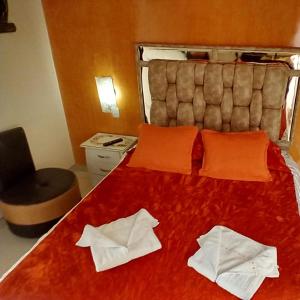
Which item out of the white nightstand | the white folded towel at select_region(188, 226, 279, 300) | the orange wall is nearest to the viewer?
the white folded towel at select_region(188, 226, 279, 300)

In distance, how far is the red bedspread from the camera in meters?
1.32

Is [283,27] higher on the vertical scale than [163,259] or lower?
higher

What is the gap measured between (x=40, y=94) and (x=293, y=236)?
2.63 metres

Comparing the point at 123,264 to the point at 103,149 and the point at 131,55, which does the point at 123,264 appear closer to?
the point at 103,149

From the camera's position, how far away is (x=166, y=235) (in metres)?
1.63

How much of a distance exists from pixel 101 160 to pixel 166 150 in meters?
0.89

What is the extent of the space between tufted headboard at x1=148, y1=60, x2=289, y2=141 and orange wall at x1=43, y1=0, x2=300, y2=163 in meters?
0.22

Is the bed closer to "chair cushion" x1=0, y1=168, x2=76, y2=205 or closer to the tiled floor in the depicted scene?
"chair cushion" x1=0, y1=168, x2=76, y2=205

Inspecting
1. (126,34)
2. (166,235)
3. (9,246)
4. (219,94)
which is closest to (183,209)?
Result: (166,235)

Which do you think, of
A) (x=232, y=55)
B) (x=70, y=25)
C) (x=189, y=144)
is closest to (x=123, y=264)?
(x=189, y=144)

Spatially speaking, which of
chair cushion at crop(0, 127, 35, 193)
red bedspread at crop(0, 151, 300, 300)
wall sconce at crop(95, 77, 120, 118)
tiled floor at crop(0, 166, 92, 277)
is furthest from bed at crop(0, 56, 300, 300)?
chair cushion at crop(0, 127, 35, 193)

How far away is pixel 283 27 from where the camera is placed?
2.20m

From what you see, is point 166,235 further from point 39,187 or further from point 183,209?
point 39,187

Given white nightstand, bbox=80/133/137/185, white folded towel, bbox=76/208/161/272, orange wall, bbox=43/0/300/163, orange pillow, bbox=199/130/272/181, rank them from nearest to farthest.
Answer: white folded towel, bbox=76/208/161/272, orange pillow, bbox=199/130/272/181, orange wall, bbox=43/0/300/163, white nightstand, bbox=80/133/137/185
